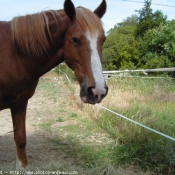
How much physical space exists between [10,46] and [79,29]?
820 millimetres

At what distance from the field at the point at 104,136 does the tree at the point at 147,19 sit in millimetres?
22054

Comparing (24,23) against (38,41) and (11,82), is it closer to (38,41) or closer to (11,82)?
(38,41)

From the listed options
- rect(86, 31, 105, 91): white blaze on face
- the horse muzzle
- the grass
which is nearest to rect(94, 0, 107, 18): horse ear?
rect(86, 31, 105, 91): white blaze on face

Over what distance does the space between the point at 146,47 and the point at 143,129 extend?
18.6 metres

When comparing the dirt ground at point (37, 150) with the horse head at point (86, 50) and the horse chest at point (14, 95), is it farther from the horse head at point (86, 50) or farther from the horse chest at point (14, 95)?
the horse head at point (86, 50)

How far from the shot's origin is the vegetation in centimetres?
1923

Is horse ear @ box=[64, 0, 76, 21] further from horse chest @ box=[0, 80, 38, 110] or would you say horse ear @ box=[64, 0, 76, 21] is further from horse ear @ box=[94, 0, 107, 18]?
horse chest @ box=[0, 80, 38, 110]

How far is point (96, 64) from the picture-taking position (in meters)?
2.31

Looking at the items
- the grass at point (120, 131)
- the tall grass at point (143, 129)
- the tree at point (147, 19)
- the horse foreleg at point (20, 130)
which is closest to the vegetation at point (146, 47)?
the tree at point (147, 19)

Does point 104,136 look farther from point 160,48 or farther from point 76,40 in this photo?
point 160,48

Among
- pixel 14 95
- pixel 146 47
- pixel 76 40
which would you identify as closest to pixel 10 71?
pixel 14 95

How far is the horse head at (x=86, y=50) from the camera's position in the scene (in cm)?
228

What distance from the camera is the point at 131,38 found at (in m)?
27.8

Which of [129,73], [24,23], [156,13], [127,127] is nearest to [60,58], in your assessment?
[24,23]
